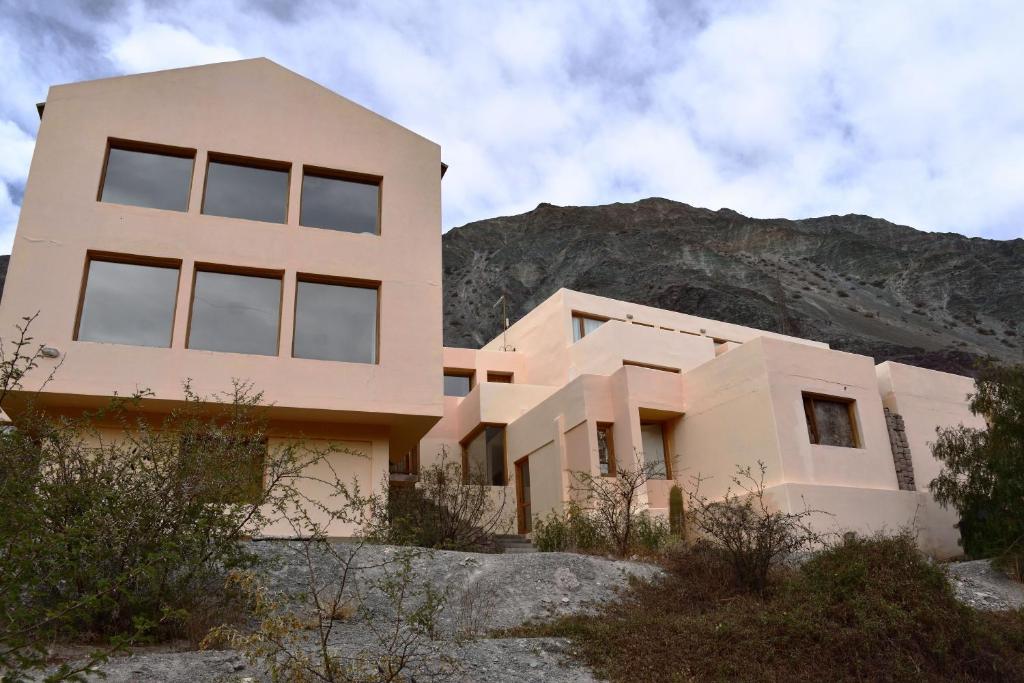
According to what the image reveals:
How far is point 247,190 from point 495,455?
1033 cm

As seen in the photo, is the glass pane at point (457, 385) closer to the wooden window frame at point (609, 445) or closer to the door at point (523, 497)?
the door at point (523, 497)

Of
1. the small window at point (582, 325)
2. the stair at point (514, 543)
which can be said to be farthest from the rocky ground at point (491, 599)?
the small window at point (582, 325)

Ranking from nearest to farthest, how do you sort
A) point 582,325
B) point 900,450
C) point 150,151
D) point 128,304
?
1. point 128,304
2. point 150,151
3. point 900,450
4. point 582,325

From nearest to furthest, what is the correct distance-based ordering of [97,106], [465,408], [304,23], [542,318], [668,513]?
[97,106] → [304,23] → [668,513] → [465,408] → [542,318]

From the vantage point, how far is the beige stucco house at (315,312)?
13.4 metres

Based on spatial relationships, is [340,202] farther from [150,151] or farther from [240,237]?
[150,151]

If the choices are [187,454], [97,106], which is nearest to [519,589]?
[187,454]

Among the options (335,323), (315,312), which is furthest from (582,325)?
(315,312)

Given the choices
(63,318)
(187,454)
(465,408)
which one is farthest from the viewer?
(465,408)

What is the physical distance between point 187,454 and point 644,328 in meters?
17.9

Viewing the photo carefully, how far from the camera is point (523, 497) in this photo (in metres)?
20.5

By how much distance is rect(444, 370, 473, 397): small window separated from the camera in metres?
26.9

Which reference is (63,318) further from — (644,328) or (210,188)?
(644,328)

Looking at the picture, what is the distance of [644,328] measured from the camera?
24172 mm
